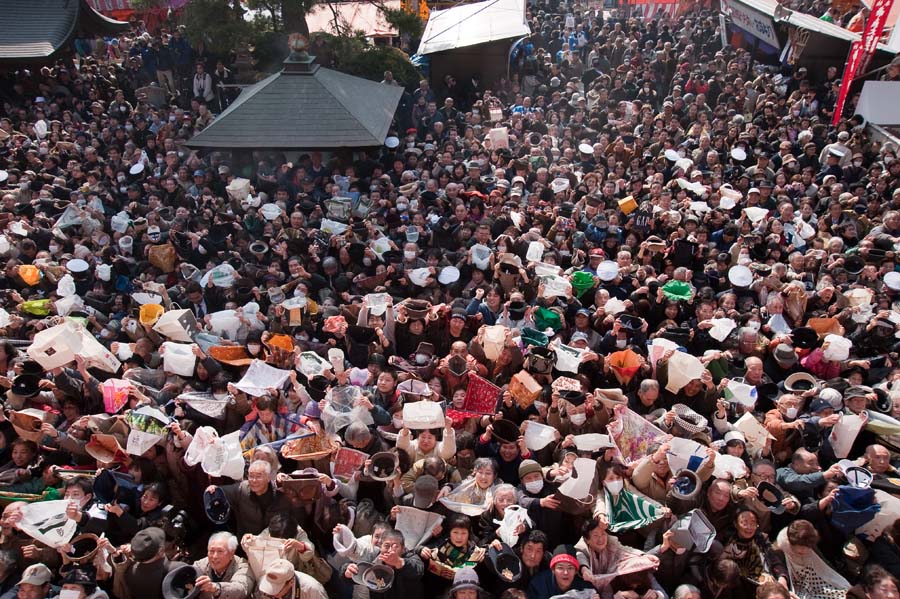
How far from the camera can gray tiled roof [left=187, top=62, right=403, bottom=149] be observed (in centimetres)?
1098

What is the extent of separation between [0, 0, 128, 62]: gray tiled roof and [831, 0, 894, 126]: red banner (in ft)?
61.7

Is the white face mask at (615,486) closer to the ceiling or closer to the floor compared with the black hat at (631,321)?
closer to the ceiling

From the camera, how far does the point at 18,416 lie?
5.25 m

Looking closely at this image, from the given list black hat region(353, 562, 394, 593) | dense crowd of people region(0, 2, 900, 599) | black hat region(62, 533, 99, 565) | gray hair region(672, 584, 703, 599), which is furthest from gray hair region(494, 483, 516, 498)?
black hat region(62, 533, 99, 565)

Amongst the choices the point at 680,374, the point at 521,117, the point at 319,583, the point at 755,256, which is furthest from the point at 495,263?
the point at 521,117

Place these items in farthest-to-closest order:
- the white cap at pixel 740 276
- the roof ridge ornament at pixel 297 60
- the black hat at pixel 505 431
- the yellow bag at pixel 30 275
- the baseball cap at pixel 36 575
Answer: the roof ridge ornament at pixel 297 60, the yellow bag at pixel 30 275, the white cap at pixel 740 276, the black hat at pixel 505 431, the baseball cap at pixel 36 575

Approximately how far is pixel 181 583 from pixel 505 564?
2036 millimetres

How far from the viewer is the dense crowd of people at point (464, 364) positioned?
404 centimetres

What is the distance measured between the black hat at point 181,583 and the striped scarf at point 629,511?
8.99 ft

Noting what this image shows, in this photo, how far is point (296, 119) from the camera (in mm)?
11266

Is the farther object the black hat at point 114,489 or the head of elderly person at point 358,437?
the head of elderly person at point 358,437

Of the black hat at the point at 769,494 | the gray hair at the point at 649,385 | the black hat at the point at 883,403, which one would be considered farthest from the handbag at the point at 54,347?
the black hat at the point at 883,403

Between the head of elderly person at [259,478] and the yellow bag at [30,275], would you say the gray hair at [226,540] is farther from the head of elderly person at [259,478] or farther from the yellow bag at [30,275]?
the yellow bag at [30,275]

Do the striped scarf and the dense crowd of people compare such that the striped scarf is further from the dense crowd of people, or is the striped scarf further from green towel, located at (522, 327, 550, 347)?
green towel, located at (522, 327, 550, 347)
